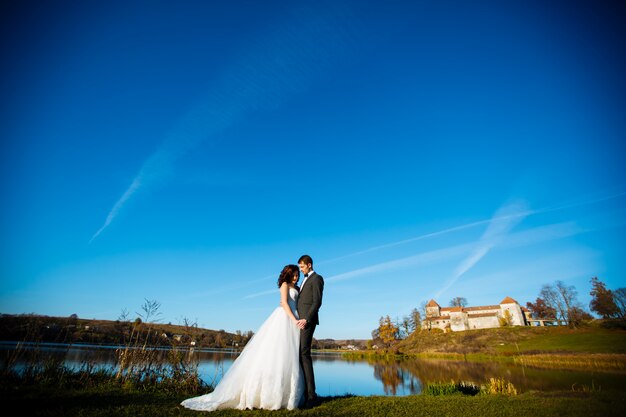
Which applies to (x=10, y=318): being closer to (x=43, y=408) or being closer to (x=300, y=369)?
(x=43, y=408)

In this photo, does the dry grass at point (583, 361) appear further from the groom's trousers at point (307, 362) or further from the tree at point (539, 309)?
the tree at point (539, 309)

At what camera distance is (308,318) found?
527cm

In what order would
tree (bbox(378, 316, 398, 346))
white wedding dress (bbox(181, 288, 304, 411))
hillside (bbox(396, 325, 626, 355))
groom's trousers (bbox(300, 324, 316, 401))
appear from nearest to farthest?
white wedding dress (bbox(181, 288, 304, 411)), groom's trousers (bbox(300, 324, 316, 401)), hillside (bbox(396, 325, 626, 355)), tree (bbox(378, 316, 398, 346))

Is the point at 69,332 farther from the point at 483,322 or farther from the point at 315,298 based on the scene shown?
the point at 483,322

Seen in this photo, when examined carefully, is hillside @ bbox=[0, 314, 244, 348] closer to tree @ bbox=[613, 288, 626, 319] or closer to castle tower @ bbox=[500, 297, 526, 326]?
tree @ bbox=[613, 288, 626, 319]

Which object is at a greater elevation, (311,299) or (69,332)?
(311,299)

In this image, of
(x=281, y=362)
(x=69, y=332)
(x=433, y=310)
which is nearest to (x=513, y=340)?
(x=433, y=310)

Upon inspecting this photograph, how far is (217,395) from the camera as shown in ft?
15.6

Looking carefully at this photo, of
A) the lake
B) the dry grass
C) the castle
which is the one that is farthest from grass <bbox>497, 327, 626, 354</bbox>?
the castle

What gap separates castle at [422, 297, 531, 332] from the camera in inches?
2953

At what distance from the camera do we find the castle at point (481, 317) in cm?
7500

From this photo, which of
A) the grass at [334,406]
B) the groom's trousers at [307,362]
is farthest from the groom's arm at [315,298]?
the grass at [334,406]

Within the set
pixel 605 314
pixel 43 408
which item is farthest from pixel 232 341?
pixel 605 314

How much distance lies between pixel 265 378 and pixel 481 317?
9097 centimetres
